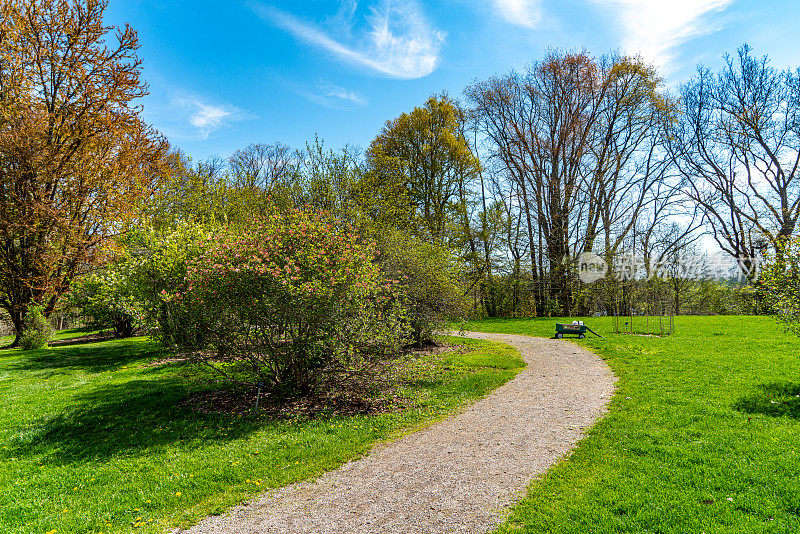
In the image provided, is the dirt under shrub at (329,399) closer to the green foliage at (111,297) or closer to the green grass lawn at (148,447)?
the green grass lawn at (148,447)

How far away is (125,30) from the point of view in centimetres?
1641

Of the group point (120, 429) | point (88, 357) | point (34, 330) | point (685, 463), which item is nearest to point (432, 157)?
point (88, 357)

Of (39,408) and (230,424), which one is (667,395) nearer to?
(230,424)

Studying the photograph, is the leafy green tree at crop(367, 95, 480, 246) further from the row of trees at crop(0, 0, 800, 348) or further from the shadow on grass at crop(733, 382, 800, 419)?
the shadow on grass at crop(733, 382, 800, 419)

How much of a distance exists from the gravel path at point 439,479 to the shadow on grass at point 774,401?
209 centimetres

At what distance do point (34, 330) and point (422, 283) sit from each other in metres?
15.4

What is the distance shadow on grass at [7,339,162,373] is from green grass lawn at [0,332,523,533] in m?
1.82

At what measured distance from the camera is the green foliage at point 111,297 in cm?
1065

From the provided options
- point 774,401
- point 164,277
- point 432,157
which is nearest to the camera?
point 774,401

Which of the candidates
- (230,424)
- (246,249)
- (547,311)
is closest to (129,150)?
(246,249)

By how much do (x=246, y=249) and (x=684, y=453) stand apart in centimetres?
694

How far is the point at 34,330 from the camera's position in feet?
51.4

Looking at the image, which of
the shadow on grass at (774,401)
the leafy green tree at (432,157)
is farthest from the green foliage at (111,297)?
the leafy green tree at (432,157)

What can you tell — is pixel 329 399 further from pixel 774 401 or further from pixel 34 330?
pixel 34 330
